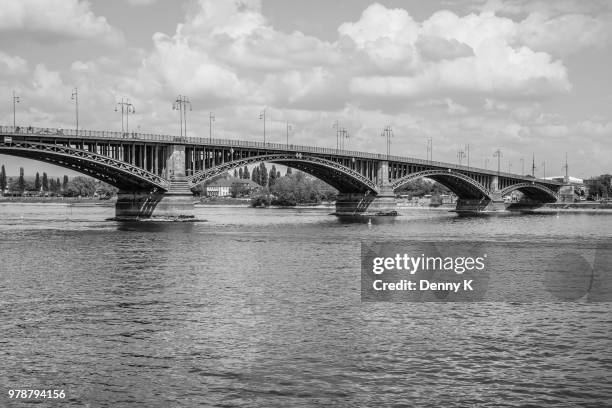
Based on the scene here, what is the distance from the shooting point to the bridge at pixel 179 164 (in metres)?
94.6

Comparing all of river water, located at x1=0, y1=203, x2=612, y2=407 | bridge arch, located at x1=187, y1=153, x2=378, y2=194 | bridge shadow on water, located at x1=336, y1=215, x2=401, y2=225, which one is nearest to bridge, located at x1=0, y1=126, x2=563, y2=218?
bridge arch, located at x1=187, y1=153, x2=378, y2=194

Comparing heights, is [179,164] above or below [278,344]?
above

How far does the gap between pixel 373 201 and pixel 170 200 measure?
5453 centimetres

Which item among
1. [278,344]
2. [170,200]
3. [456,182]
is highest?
[456,182]

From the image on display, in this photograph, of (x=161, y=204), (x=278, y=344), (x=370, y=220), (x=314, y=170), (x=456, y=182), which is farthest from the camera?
(x=456, y=182)

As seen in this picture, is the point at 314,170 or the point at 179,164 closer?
the point at 179,164

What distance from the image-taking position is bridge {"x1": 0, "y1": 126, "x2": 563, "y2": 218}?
94.6 metres

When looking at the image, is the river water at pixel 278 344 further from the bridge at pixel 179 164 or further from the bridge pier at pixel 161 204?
the bridge pier at pixel 161 204

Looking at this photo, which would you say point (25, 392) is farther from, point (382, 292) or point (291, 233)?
point (291, 233)

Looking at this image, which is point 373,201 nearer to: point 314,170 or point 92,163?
point 314,170

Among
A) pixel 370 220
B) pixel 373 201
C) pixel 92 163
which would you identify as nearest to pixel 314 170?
pixel 373 201

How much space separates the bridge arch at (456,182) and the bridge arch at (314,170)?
1019cm

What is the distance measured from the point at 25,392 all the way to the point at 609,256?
49.4 metres

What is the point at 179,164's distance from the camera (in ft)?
362
